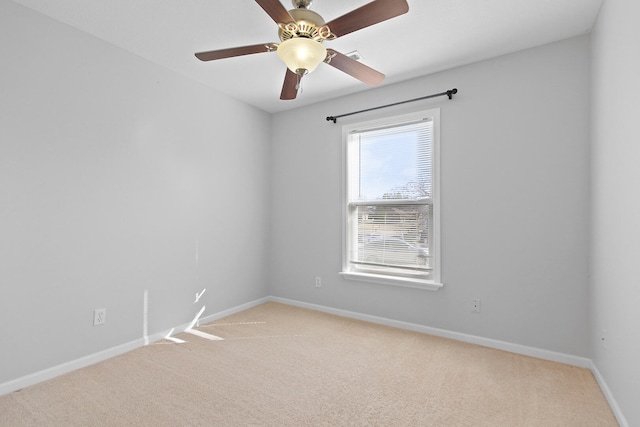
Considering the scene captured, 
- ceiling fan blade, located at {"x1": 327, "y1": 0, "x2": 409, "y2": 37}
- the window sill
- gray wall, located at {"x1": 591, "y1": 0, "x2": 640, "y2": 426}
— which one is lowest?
the window sill

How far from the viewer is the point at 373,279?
3445mm

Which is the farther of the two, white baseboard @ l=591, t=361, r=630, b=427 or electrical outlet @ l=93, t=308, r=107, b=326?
electrical outlet @ l=93, t=308, r=107, b=326

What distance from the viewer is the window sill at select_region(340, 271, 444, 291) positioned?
10.1ft

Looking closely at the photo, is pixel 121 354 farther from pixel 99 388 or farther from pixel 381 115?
pixel 381 115

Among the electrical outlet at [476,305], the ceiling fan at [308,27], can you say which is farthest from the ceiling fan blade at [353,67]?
the electrical outlet at [476,305]

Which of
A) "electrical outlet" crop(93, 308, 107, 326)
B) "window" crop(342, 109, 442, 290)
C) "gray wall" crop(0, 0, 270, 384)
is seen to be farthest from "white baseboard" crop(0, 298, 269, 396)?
"window" crop(342, 109, 442, 290)

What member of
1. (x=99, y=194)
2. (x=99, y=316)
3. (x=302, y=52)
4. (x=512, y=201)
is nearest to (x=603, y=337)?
(x=512, y=201)

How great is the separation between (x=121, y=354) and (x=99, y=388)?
56cm

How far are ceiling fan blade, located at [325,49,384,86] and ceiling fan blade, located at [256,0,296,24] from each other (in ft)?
1.08

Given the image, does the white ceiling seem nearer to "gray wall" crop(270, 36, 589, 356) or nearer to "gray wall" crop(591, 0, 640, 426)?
"gray wall" crop(270, 36, 589, 356)

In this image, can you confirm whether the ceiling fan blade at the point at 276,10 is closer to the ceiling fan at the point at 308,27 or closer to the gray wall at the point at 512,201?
the ceiling fan at the point at 308,27

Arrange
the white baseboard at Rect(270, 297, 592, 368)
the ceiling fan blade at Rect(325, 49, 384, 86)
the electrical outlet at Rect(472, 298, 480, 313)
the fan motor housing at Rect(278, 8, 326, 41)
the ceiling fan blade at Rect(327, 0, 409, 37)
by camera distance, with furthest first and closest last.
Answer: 1. the electrical outlet at Rect(472, 298, 480, 313)
2. the white baseboard at Rect(270, 297, 592, 368)
3. the ceiling fan blade at Rect(325, 49, 384, 86)
4. the fan motor housing at Rect(278, 8, 326, 41)
5. the ceiling fan blade at Rect(327, 0, 409, 37)

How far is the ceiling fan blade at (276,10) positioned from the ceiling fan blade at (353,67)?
0.33 meters

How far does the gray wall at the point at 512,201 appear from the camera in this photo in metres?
2.47
